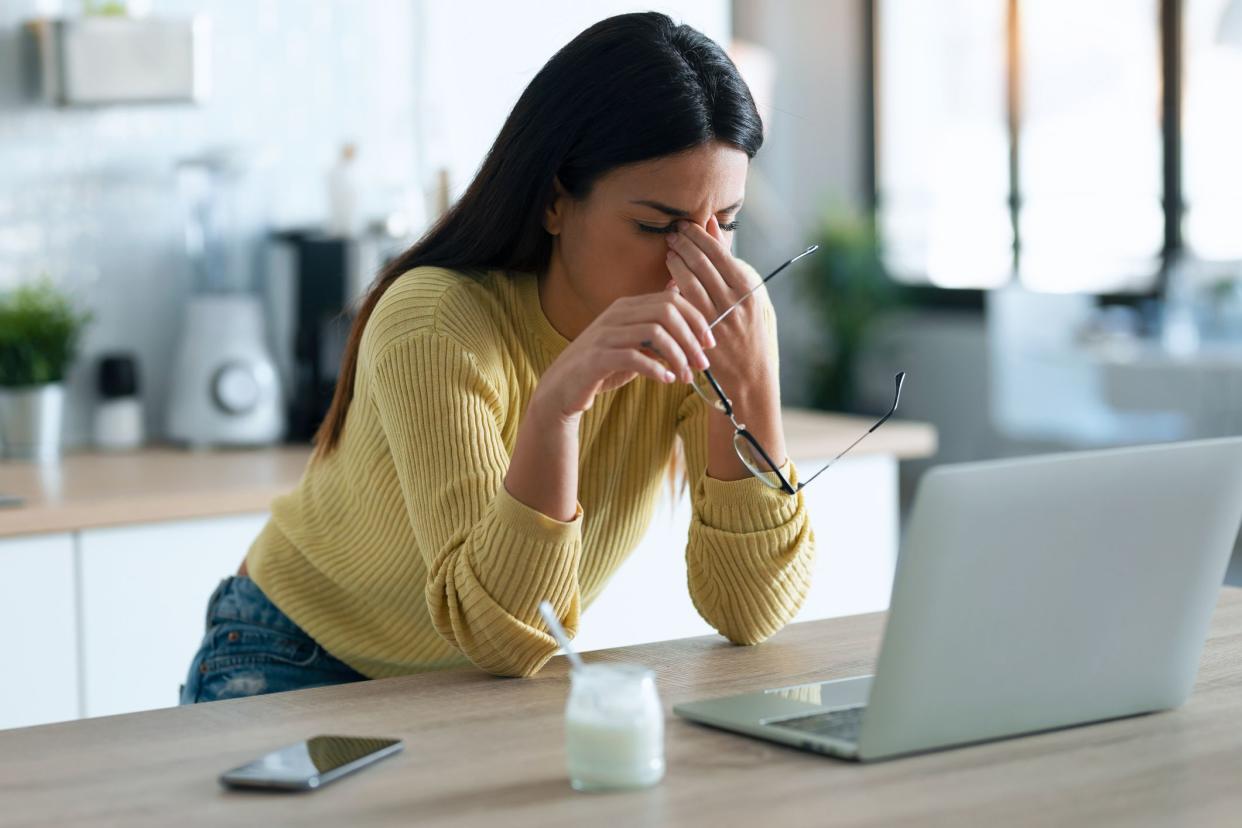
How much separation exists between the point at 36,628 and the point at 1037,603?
1518 millimetres

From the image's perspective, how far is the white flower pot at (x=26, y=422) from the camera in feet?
8.39

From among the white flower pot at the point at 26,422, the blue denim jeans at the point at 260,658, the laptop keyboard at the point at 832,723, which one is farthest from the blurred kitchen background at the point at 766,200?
the laptop keyboard at the point at 832,723

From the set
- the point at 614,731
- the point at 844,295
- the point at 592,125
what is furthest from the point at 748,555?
the point at 844,295

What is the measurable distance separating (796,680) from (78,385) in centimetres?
180

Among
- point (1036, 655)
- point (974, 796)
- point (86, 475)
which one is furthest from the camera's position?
point (86, 475)

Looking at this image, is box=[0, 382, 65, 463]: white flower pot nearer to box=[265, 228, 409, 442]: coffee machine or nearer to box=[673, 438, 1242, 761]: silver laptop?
box=[265, 228, 409, 442]: coffee machine

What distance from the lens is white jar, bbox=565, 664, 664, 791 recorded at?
979 millimetres

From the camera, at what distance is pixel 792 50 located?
7.39 meters

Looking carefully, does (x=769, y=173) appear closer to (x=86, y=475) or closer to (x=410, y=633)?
(x=86, y=475)

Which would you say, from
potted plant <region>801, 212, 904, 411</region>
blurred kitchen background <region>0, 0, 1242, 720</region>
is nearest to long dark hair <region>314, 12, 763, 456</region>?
blurred kitchen background <region>0, 0, 1242, 720</region>

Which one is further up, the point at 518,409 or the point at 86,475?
the point at 518,409

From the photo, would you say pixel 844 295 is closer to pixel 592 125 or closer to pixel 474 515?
Answer: pixel 592 125

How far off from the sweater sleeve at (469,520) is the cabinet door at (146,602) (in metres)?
0.84

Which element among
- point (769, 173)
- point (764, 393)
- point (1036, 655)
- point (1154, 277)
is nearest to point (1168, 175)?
point (1154, 277)
